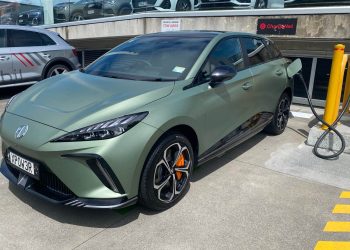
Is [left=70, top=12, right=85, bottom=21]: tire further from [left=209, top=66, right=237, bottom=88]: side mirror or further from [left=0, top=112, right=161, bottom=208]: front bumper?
[left=0, top=112, right=161, bottom=208]: front bumper

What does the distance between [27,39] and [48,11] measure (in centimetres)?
607

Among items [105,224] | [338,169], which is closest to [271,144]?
[338,169]

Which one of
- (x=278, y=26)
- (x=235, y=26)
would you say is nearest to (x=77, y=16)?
(x=235, y=26)

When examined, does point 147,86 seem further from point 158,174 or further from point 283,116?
point 283,116

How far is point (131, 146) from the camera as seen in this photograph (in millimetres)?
2680

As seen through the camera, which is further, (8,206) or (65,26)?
(65,26)

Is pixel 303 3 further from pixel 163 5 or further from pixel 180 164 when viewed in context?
pixel 180 164

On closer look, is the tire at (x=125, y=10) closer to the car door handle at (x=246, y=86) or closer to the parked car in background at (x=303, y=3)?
the parked car in background at (x=303, y=3)

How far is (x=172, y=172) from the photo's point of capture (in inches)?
124

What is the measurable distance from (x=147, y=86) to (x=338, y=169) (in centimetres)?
266

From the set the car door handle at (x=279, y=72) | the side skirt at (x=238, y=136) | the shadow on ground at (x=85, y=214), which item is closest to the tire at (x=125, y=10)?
the car door handle at (x=279, y=72)

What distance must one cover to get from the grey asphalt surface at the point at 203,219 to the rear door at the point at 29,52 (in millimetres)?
4547

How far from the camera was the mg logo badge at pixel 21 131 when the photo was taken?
2809mm

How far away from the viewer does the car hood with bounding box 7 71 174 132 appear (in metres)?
2.78
